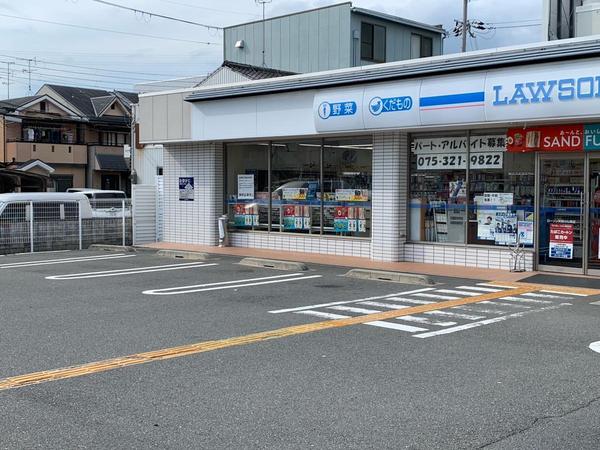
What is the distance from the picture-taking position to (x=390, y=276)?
43.1ft

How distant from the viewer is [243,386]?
605 centimetres

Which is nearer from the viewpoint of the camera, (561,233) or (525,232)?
(561,233)

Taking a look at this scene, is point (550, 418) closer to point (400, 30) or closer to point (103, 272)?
point (103, 272)

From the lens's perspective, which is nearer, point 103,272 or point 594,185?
point 594,185

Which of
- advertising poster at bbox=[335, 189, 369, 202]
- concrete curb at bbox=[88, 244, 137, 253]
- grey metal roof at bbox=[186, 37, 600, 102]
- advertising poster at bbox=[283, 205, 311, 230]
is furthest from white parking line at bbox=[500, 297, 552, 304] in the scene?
concrete curb at bbox=[88, 244, 137, 253]

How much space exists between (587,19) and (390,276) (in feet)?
27.1

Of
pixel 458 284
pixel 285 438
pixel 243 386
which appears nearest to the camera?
pixel 285 438

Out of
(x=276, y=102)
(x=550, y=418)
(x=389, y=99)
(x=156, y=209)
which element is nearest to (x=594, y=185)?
(x=389, y=99)

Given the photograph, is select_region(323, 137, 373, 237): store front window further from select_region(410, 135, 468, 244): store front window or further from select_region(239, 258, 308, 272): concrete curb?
select_region(239, 258, 308, 272): concrete curb

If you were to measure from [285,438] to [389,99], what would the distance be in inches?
424

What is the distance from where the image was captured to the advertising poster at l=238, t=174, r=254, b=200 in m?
19.0

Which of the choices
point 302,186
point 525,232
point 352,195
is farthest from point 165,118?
point 525,232

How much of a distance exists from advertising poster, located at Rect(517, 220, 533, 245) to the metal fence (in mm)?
11881

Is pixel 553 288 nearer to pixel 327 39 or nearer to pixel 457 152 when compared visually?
pixel 457 152
